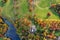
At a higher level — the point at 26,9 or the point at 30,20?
the point at 26,9

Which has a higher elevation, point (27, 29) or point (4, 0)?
point (4, 0)

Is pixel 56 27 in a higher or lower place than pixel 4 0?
lower

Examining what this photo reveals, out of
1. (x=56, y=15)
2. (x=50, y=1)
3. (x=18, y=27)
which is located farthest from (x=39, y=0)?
(x=18, y=27)

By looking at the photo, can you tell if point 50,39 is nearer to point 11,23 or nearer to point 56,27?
point 56,27

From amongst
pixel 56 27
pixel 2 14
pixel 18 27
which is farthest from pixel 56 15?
pixel 2 14

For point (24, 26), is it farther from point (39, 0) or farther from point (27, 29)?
point (39, 0)

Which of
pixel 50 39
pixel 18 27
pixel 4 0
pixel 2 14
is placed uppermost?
pixel 4 0
